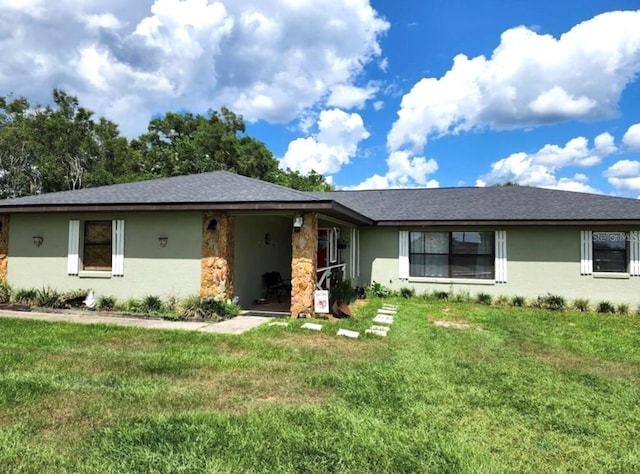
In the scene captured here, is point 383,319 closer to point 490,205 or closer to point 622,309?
point 490,205

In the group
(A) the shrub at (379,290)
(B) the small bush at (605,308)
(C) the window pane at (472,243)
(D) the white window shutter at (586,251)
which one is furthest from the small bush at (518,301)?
(A) the shrub at (379,290)

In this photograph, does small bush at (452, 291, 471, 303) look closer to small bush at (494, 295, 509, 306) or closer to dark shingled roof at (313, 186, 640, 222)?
small bush at (494, 295, 509, 306)

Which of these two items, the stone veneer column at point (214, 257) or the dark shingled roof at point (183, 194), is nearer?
the dark shingled roof at point (183, 194)

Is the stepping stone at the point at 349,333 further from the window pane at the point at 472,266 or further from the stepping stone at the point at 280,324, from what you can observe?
the window pane at the point at 472,266

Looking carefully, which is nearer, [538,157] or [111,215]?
[111,215]

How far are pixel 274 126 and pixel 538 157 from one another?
1692cm

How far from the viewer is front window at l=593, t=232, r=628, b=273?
11.4m

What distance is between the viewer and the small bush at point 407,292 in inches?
506

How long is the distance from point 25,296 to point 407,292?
1028 cm

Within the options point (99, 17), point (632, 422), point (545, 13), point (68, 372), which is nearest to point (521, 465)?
point (632, 422)

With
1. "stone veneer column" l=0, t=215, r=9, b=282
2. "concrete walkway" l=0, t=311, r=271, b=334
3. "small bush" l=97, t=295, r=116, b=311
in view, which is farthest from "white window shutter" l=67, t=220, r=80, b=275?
"stone veneer column" l=0, t=215, r=9, b=282

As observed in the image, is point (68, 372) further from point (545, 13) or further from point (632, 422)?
point (545, 13)

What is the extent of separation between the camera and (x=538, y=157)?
25875mm

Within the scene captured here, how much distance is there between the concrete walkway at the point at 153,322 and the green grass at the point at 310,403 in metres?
0.62
